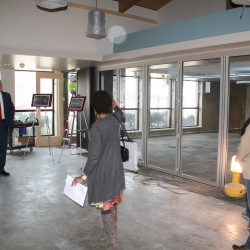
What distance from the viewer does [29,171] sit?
6.06 meters

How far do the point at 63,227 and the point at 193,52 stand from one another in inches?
136

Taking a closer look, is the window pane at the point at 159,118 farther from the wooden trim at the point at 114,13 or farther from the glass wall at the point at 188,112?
the wooden trim at the point at 114,13

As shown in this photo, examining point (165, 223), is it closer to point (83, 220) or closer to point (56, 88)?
point (83, 220)

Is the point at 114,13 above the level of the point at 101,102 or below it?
above

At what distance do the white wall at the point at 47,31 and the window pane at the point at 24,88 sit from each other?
115 inches

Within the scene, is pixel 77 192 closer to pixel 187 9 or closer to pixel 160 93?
pixel 187 9

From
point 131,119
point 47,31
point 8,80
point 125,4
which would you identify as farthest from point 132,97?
point 47,31

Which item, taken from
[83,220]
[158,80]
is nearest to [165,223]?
[83,220]

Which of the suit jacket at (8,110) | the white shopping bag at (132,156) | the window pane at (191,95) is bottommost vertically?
the white shopping bag at (132,156)

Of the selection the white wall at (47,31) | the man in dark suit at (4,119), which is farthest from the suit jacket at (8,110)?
the white wall at (47,31)

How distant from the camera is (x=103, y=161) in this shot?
2516 mm

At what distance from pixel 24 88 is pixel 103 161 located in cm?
730

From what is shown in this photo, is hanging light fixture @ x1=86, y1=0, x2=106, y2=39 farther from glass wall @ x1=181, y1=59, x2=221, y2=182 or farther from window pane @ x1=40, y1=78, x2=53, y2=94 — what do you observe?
window pane @ x1=40, y1=78, x2=53, y2=94

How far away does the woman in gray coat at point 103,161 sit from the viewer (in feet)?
8.04
